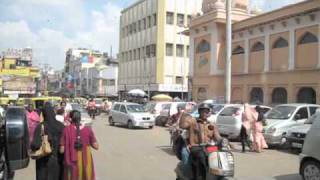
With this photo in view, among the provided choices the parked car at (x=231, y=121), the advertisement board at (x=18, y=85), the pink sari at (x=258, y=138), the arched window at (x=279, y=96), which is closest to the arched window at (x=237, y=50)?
the arched window at (x=279, y=96)

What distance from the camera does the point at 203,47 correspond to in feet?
147

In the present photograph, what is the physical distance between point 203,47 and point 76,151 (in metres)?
37.4

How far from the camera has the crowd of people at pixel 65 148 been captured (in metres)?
7.84

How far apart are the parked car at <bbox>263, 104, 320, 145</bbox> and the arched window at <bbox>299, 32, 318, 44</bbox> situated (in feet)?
37.8

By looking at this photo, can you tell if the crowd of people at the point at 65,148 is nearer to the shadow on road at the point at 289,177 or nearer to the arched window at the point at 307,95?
the shadow on road at the point at 289,177

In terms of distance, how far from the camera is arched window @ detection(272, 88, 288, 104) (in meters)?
33.8

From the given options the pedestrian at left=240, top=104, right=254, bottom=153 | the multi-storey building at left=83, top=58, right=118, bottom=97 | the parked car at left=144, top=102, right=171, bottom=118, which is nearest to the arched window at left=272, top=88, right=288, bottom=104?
the parked car at left=144, top=102, right=171, bottom=118

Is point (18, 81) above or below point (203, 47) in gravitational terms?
below

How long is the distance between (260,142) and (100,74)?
79.9 meters

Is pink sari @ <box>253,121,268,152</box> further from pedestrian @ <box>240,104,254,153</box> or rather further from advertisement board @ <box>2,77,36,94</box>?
advertisement board @ <box>2,77,36,94</box>

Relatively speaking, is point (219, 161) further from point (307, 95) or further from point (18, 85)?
point (18, 85)

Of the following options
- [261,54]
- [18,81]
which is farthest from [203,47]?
[18,81]

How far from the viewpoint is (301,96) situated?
32.1 meters

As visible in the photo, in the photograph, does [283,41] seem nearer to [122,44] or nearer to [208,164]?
[208,164]
